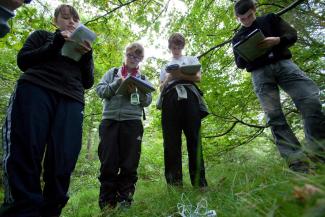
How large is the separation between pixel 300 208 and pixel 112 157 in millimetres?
2431

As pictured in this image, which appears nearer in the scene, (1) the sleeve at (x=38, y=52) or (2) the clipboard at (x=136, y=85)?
(1) the sleeve at (x=38, y=52)

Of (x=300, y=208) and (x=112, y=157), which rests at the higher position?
(x=112, y=157)

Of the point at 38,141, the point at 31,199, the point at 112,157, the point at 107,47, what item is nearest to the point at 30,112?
the point at 38,141

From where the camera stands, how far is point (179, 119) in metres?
3.19

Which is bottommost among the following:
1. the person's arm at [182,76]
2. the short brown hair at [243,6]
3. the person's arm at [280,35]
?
the person's arm at [182,76]

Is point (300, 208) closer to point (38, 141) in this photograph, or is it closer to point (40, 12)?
point (38, 141)

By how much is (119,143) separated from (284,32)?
203 centimetres

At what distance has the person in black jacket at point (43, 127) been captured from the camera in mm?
1889

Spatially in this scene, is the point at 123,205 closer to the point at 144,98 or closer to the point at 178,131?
the point at 178,131

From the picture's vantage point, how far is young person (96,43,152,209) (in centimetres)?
309

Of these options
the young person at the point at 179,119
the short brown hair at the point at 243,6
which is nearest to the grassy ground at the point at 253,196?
the young person at the point at 179,119

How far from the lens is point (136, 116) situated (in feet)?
10.8

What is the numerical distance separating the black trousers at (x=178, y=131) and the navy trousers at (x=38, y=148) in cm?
111

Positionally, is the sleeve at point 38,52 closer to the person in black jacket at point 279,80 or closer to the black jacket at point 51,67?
the black jacket at point 51,67
